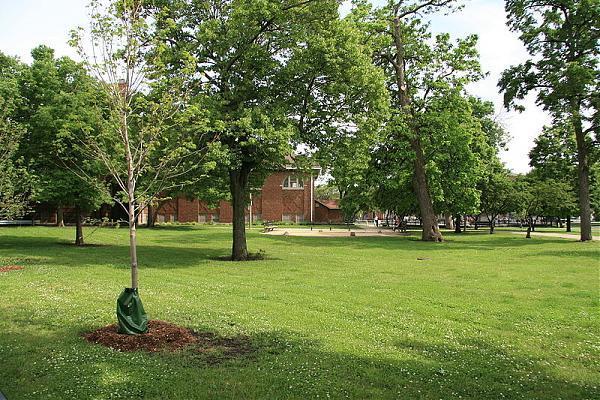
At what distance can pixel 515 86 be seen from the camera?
2975 cm

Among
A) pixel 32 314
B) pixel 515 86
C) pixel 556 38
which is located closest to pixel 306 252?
pixel 32 314

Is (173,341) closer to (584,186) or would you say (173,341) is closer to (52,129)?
(52,129)

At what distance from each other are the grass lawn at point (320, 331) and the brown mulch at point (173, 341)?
188 mm

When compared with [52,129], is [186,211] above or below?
below

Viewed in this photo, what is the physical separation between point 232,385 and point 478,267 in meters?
13.6

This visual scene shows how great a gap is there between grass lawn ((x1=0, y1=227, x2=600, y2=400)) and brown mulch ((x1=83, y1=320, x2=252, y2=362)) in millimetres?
188

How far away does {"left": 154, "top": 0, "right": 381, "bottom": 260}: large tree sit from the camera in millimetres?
16281

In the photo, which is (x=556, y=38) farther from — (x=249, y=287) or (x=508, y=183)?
(x=249, y=287)

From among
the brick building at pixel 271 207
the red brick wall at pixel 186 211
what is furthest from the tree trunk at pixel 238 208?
the red brick wall at pixel 186 211

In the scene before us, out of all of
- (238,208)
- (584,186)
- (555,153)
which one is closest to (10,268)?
(238,208)

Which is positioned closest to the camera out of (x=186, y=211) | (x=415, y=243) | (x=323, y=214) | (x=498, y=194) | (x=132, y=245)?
(x=132, y=245)

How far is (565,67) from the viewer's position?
27.4m

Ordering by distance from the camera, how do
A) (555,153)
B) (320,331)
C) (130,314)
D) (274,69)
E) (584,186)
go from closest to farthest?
(130,314) < (320,331) < (274,69) < (584,186) < (555,153)

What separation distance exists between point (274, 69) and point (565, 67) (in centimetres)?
1889
